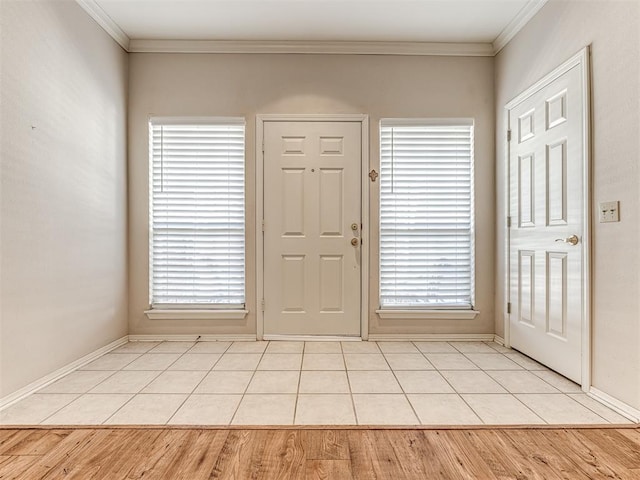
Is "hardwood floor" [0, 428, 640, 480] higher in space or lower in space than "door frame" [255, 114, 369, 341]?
lower

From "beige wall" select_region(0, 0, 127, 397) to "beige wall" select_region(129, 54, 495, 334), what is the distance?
0.17 metres

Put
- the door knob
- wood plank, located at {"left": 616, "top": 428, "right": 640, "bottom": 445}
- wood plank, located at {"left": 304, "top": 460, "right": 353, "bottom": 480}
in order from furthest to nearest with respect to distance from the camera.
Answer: the door knob, wood plank, located at {"left": 616, "top": 428, "right": 640, "bottom": 445}, wood plank, located at {"left": 304, "top": 460, "right": 353, "bottom": 480}

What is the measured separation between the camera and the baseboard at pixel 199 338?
3697mm

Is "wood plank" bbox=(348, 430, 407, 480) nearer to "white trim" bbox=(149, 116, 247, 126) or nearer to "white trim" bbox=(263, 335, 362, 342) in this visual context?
"white trim" bbox=(263, 335, 362, 342)

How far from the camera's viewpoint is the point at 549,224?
2844 millimetres

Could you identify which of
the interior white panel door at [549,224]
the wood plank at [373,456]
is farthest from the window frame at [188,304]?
the interior white panel door at [549,224]

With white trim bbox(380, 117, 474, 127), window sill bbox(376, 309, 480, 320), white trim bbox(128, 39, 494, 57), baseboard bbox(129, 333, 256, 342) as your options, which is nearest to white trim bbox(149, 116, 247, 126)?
white trim bbox(128, 39, 494, 57)

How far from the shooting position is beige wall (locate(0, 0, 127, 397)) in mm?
2299

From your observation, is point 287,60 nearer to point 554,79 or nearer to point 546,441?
point 554,79

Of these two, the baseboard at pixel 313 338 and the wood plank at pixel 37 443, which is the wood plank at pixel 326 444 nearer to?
the wood plank at pixel 37 443

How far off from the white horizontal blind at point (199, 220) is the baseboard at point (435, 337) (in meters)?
1.33

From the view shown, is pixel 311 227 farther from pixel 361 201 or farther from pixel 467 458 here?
pixel 467 458

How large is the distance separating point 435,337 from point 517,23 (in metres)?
2.75

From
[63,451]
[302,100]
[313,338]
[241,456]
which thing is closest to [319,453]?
[241,456]
